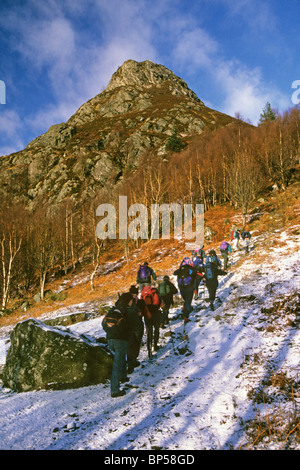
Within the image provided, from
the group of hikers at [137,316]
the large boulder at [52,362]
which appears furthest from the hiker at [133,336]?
the large boulder at [52,362]

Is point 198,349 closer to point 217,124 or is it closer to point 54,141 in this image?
point 217,124

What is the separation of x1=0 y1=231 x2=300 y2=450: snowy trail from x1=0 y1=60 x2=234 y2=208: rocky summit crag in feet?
169

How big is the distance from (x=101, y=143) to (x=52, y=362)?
9375 cm

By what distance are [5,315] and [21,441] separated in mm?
24406

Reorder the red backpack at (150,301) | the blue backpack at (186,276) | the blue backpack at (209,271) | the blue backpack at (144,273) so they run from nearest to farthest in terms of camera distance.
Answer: the red backpack at (150,301) < the blue backpack at (186,276) < the blue backpack at (209,271) < the blue backpack at (144,273)

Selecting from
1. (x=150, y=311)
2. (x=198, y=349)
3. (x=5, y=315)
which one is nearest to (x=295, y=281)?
(x=198, y=349)

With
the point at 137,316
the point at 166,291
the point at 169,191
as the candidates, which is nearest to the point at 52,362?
the point at 137,316

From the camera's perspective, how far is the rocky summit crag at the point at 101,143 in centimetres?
7438

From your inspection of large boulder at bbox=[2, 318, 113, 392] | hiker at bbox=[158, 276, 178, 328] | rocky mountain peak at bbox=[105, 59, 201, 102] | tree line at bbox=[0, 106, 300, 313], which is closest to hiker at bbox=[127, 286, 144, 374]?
large boulder at bbox=[2, 318, 113, 392]

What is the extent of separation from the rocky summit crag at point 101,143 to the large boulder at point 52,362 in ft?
168

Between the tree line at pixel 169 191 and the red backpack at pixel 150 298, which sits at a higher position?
the tree line at pixel 169 191

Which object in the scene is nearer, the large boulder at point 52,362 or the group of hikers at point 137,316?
the group of hikers at point 137,316

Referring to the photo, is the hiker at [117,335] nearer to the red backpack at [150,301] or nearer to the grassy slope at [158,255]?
the red backpack at [150,301]

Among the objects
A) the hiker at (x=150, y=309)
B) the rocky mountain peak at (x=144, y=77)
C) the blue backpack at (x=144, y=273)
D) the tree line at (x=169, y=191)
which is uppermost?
the rocky mountain peak at (x=144, y=77)
